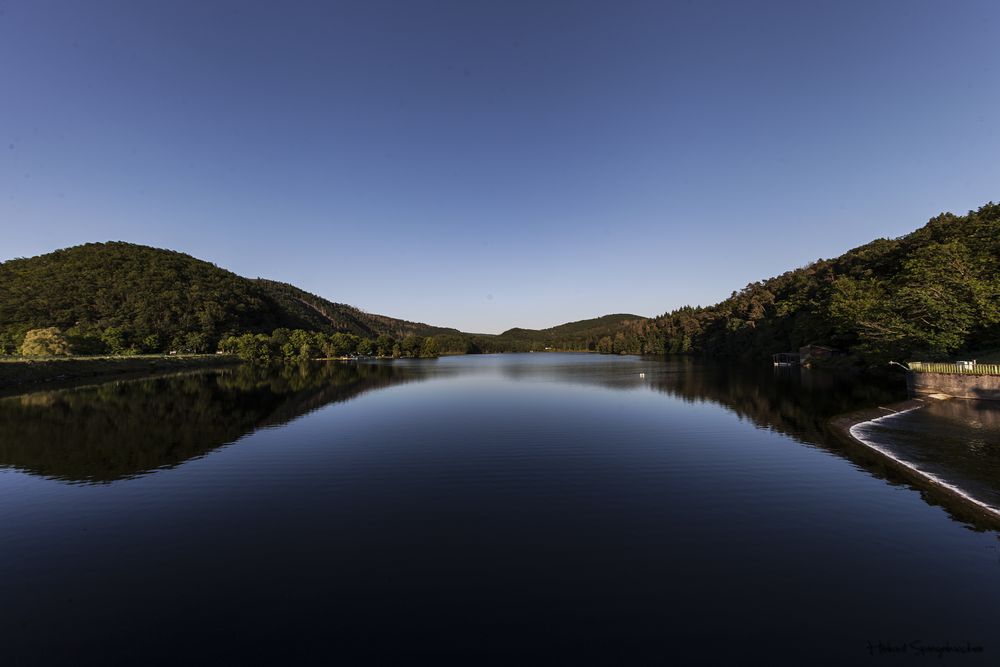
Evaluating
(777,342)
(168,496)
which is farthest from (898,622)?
(777,342)

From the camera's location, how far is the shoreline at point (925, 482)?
14852mm

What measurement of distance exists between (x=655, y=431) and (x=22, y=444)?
44033 mm

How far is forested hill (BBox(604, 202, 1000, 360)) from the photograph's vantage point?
156 ft

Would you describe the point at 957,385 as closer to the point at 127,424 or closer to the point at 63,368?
the point at 127,424

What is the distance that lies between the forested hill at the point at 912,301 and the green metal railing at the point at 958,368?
6914mm

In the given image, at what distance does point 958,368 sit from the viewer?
129 ft

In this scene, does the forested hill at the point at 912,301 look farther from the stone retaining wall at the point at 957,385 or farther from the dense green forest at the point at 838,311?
the stone retaining wall at the point at 957,385

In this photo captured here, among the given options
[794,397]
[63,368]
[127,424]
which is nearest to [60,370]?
[63,368]

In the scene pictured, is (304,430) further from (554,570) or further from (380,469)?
(554,570)

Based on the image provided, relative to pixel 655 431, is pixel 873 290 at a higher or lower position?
higher

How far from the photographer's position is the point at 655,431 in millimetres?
32625

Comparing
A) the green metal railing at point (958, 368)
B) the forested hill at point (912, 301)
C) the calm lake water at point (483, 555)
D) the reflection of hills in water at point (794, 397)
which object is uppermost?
the forested hill at point (912, 301)

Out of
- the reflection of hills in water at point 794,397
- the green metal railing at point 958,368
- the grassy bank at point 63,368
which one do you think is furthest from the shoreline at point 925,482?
the grassy bank at point 63,368

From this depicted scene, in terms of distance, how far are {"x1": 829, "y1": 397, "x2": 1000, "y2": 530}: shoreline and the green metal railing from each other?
1236cm
